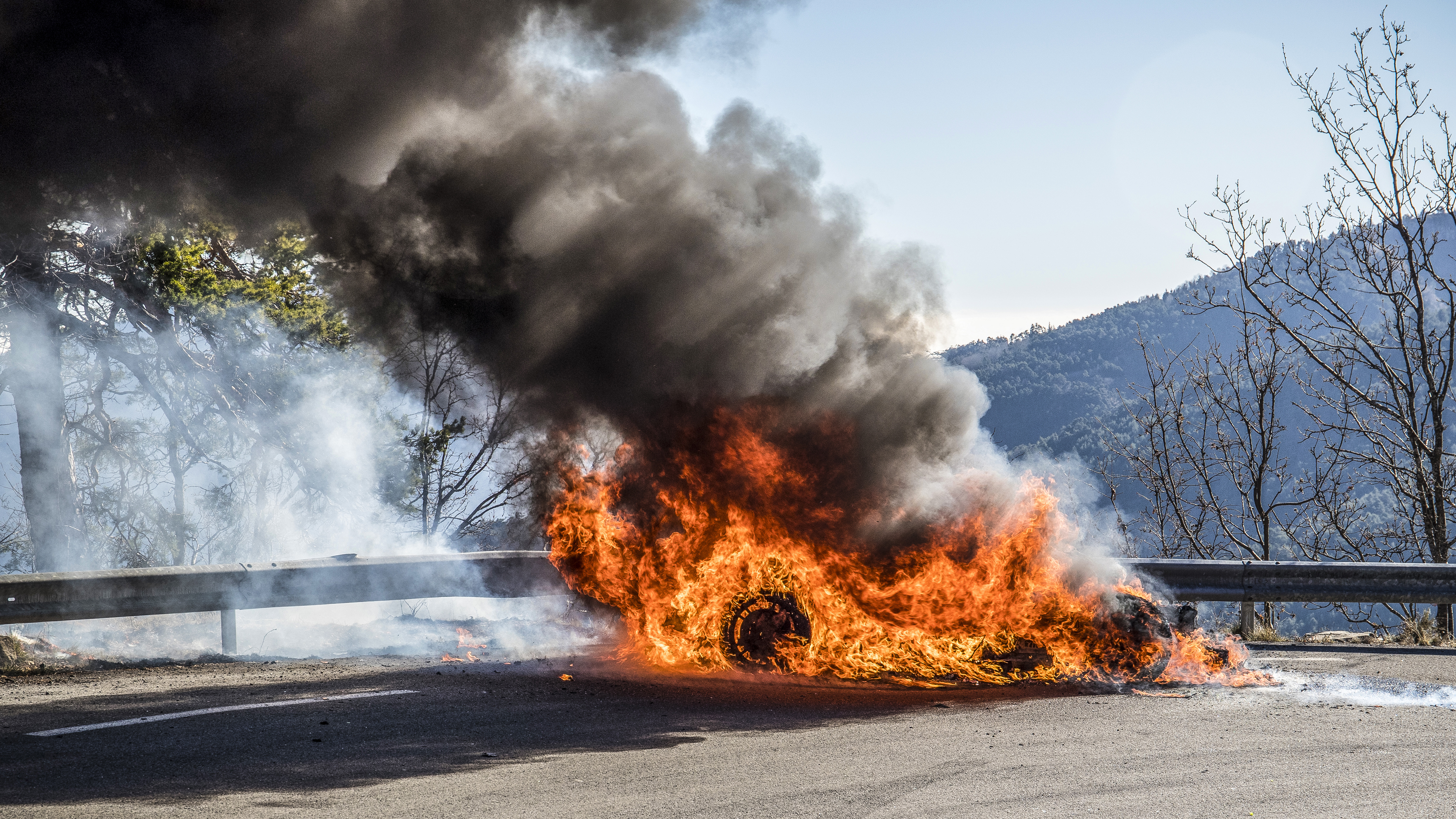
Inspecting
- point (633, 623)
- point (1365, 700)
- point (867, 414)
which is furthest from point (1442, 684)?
point (633, 623)

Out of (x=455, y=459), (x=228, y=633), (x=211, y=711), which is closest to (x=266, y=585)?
(x=228, y=633)

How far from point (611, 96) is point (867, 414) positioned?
432cm

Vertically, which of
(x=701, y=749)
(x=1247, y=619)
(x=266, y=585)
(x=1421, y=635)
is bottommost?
(x=1421, y=635)

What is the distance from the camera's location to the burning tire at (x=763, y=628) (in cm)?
794

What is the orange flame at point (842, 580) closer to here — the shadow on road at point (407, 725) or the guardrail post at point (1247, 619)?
the shadow on road at point (407, 725)

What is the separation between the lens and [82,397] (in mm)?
15562

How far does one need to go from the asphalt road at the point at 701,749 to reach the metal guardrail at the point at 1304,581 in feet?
7.50

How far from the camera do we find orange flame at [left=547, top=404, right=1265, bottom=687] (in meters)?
7.72

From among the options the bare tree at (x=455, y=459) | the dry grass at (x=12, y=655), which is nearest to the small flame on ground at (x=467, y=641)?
the dry grass at (x=12, y=655)

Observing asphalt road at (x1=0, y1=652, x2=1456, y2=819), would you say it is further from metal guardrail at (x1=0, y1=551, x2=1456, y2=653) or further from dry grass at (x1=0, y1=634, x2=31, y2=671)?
metal guardrail at (x1=0, y1=551, x2=1456, y2=653)

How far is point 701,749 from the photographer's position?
5.57 metres

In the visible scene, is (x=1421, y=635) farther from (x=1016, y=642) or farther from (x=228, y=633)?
(x=228, y=633)

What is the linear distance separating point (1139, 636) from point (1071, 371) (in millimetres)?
83391

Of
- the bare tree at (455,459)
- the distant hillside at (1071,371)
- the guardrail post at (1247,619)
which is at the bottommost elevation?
the guardrail post at (1247,619)
